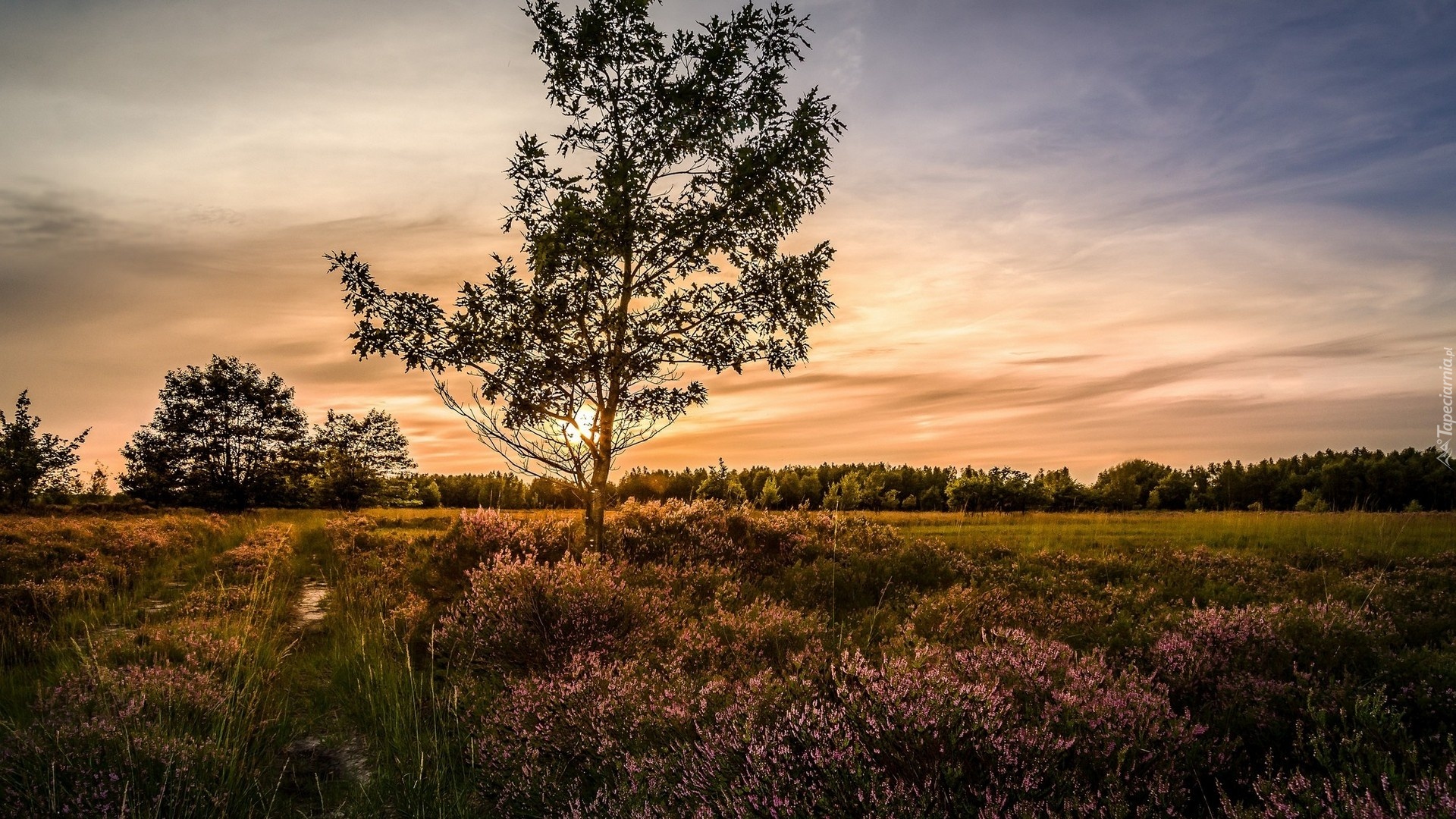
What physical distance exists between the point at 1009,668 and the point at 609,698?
2499 mm

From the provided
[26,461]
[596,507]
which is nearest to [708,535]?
[596,507]

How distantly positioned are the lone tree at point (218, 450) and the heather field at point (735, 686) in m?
27.1

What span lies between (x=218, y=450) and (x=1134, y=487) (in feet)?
166

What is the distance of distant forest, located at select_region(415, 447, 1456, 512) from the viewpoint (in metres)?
37.1

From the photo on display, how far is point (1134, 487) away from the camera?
44031 millimetres

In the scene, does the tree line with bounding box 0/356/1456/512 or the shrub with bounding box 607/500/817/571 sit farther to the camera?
the tree line with bounding box 0/356/1456/512

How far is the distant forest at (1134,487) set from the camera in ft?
122

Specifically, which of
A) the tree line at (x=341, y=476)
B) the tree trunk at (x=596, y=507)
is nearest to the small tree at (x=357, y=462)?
the tree line at (x=341, y=476)

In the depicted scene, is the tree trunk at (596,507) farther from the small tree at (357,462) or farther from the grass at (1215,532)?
the small tree at (357,462)

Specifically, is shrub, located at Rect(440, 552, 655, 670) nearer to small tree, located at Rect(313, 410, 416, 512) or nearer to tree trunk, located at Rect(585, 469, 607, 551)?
tree trunk, located at Rect(585, 469, 607, 551)

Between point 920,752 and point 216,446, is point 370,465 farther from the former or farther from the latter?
point 920,752

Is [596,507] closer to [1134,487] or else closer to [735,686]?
[735,686]

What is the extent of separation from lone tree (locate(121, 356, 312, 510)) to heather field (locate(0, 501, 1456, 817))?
27.1m

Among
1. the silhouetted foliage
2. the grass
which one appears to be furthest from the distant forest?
the grass
